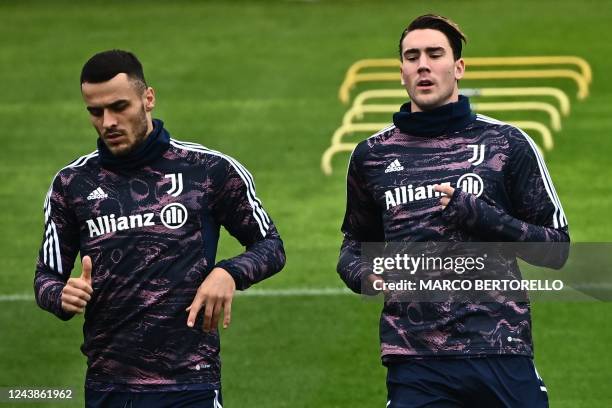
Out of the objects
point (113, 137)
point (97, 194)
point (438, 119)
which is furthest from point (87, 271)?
point (438, 119)

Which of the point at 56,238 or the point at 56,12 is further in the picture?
the point at 56,12

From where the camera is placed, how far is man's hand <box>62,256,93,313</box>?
22.8 ft

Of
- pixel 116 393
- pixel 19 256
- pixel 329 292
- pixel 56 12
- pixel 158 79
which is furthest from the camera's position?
pixel 56 12

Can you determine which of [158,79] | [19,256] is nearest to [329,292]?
[19,256]

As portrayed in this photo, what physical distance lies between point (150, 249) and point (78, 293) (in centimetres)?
49

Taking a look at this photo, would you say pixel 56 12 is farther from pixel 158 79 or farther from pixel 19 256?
pixel 19 256

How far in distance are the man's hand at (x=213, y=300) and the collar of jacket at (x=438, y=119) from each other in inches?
46.3

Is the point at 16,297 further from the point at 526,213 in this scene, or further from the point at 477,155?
the point at 526,213

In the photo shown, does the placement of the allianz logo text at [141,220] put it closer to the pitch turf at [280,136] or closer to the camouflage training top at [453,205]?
the camouflage training top at [453,205]

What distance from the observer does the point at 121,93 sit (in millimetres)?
7312

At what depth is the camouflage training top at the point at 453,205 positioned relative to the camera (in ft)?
23.5

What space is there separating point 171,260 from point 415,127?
131 centimetres

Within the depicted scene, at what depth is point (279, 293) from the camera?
1466cm

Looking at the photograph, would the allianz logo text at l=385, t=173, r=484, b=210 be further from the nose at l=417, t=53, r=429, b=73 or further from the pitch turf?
the pitch turf
